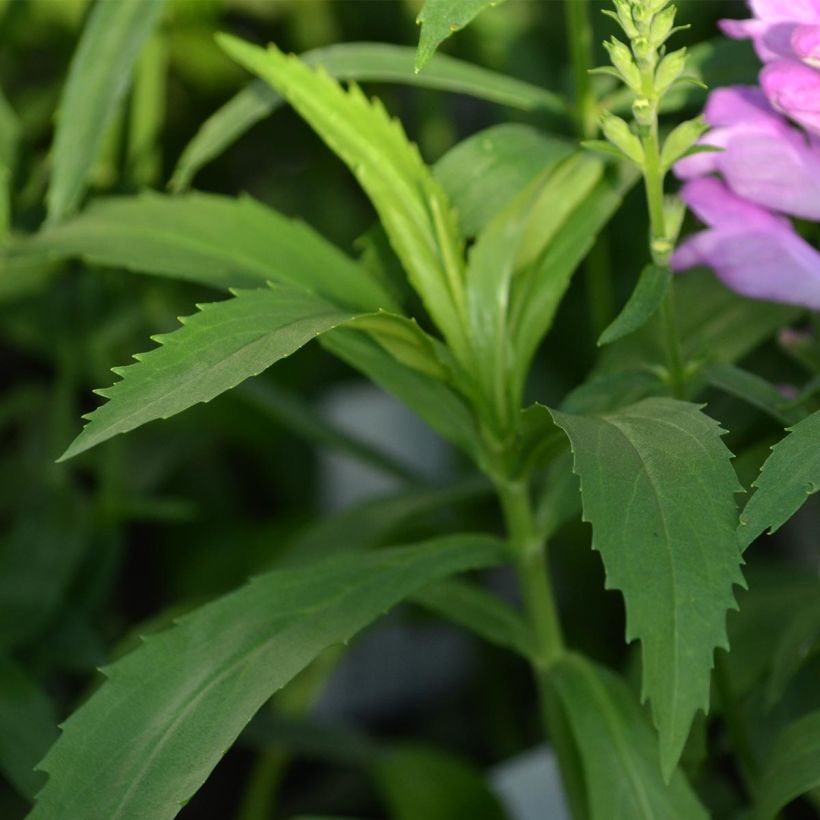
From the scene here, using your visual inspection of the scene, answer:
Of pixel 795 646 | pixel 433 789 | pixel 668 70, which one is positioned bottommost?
pixel 433 789

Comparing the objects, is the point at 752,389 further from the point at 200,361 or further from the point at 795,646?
the point at 200,361

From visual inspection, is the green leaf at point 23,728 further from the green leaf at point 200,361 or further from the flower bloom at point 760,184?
the flower bloom at point 760,184

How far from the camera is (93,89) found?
1.94 ft

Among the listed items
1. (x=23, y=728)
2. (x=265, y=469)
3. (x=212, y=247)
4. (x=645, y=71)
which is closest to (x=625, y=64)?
(x=645, y=71)

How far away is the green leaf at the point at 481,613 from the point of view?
1.72 ft

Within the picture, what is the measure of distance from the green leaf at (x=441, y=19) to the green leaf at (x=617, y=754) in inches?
9.8

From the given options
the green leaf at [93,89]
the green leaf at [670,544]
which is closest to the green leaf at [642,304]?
the green leaf at [670,544]

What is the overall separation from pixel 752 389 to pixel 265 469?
0.62 m

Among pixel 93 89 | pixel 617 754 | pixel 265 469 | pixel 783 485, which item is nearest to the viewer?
pixel 783 485

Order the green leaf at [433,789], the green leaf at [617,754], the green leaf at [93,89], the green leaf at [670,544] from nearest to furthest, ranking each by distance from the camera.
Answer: the green leaf at [670,544] → the green leaf at [617,754] → the green leaf at [93,89] → the green leaf at [433,789]

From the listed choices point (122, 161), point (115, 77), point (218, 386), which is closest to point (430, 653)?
point (122, 161)

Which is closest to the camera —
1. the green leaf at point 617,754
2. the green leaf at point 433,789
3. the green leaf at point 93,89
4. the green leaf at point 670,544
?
the green leaf at point 670,544

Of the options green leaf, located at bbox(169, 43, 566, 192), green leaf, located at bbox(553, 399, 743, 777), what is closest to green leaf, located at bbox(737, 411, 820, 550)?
green leaf, located at bbox(553, 399, 743, 777)

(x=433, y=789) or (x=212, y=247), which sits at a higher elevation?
(x=212, y=247)
